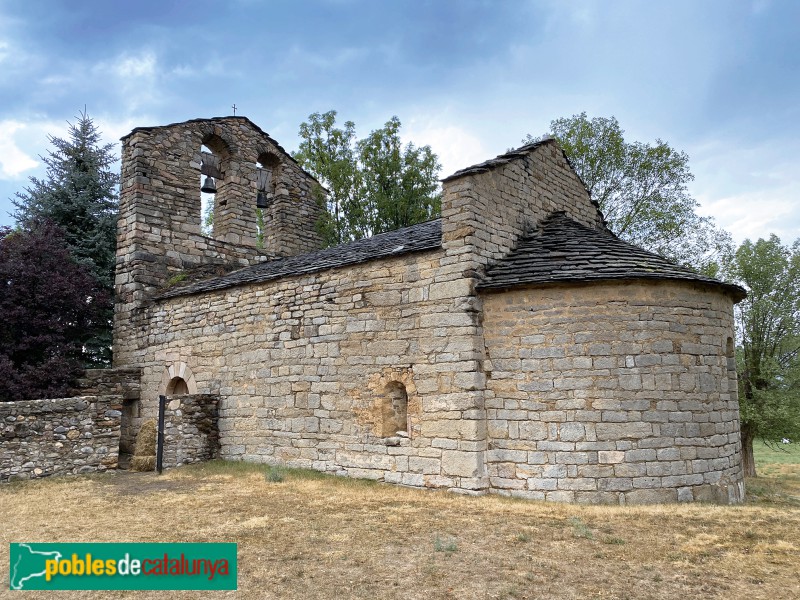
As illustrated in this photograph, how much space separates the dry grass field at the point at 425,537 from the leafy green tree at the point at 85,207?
21.6 ft

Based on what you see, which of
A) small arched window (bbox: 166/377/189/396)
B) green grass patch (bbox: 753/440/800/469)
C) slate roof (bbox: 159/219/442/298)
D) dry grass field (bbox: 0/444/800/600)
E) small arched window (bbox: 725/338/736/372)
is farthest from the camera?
green grass patch (bbox: 753/440/800/469)

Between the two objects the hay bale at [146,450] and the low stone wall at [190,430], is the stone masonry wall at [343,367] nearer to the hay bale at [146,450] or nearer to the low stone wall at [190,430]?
the low stone wall at [190,430]

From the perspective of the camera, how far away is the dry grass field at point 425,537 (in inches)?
160

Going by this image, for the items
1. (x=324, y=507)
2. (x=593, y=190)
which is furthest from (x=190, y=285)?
(x=593, y=190)

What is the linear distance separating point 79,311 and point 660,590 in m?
12.1

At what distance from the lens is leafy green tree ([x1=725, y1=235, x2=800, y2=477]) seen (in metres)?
12.2

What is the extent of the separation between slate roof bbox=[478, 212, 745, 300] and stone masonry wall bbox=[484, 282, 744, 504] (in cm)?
17

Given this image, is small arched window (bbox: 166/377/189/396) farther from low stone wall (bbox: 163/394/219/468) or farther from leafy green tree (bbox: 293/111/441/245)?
leafy green tree (bbox: 293/111/441/245)

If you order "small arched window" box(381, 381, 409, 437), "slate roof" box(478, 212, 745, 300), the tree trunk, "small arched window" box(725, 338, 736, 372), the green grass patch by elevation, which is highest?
"slate roof" box(478, 212, 745, 300)

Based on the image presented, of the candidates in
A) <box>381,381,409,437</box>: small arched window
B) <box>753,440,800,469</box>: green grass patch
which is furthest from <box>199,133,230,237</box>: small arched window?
<box>753,440,800,469</box>: green grass patch

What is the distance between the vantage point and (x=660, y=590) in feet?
13.1
